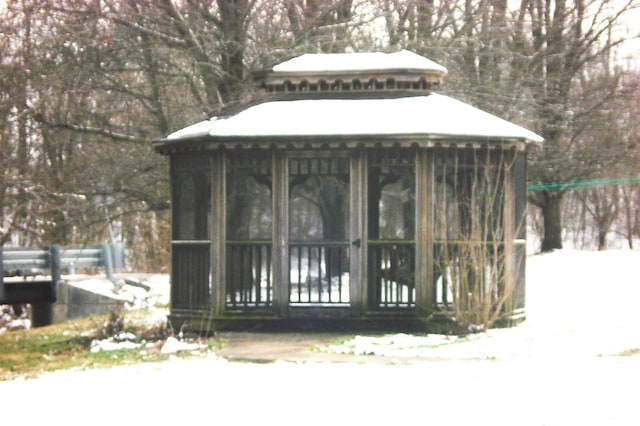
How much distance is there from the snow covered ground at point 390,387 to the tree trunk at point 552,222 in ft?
49.5

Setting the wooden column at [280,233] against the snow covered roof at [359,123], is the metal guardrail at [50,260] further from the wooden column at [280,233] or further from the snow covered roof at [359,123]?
the wooden column at [280,233]

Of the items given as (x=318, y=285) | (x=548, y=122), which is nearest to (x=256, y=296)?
(x=318, y=285)

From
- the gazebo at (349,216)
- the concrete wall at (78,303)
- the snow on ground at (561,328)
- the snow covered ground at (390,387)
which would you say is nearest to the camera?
the snow covered ground at (390,387)

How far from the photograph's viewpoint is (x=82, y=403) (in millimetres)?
8875

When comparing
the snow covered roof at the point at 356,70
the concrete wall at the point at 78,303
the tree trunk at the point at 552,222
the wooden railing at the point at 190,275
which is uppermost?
the snow covered roof at the point at 356,70

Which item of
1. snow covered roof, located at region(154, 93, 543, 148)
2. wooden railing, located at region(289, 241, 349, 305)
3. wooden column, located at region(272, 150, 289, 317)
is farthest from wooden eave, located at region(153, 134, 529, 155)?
wooden railing, located at region(289, 241, 349, 305)

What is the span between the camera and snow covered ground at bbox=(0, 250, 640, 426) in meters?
8.15

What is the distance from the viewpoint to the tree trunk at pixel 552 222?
95.0ft

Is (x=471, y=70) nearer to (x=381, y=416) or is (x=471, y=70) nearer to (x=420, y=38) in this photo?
(x=420, y=38)

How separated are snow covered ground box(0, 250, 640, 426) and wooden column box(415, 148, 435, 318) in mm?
816

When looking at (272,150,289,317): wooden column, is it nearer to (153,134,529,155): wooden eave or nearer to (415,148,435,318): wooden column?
(153,134,529,155): wooden eave

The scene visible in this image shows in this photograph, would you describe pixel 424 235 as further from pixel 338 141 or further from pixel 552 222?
pixel 552 222

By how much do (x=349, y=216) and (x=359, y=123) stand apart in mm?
1135

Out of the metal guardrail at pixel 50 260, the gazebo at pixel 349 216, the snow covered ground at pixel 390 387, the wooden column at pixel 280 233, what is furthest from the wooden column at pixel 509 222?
the metal guardrail at pixel 50 260
